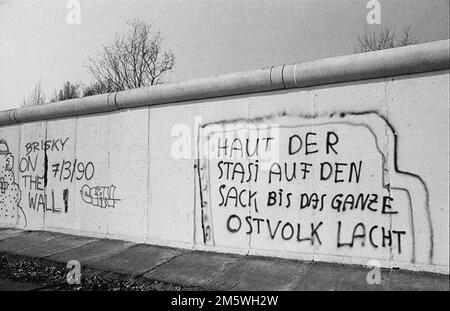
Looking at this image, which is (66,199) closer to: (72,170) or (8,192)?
(72,170)

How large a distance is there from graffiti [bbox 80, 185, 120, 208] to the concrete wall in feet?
0.07

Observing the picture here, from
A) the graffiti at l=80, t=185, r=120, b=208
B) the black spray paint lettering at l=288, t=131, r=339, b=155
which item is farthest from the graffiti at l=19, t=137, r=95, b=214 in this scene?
the black spray paint lettering at l=288, t=131, r=339, b=155

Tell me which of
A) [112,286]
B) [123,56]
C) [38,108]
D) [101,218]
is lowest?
[112,286]

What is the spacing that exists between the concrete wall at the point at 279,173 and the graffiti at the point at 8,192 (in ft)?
5.48

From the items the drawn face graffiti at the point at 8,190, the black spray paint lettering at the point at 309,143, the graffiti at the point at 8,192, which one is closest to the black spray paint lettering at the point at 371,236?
the black spray paint lettering at the point at 309,143

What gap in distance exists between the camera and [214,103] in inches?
242

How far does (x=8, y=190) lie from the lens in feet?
30.0

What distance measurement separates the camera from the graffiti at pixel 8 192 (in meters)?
8.91

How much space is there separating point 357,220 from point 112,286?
362 centimetres

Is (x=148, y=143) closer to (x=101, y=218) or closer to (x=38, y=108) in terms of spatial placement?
(x=101, y=218)

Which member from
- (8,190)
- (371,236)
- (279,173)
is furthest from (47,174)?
(371,236)

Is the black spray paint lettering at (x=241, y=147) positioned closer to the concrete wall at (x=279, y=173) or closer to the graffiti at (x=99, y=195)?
the concrete wall at (x=279, y=173)

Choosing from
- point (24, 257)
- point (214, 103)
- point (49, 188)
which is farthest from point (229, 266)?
point (49, 188)

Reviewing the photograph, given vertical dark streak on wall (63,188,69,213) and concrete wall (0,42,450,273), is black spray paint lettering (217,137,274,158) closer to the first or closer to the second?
concrete wall (0,42,450,273)
